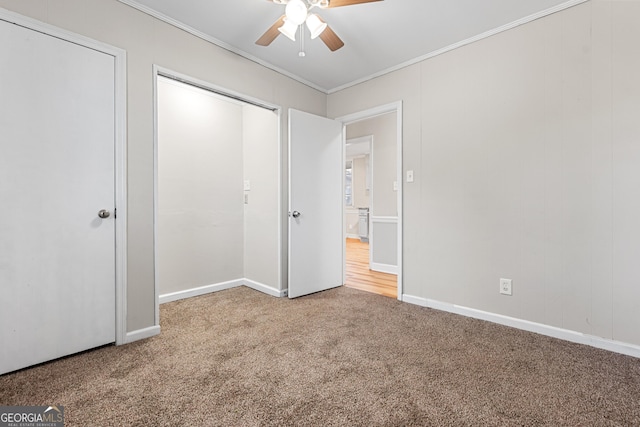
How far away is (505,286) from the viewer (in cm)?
248

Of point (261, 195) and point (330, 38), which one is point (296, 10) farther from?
point (261, 195)

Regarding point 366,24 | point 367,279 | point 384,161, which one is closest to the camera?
point 366,24

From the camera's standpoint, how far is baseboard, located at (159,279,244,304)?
10.2 feet

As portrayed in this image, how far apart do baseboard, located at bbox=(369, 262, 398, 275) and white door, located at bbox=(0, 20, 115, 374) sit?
11.5ft

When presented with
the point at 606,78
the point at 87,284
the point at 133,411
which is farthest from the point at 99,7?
the point at 606,78

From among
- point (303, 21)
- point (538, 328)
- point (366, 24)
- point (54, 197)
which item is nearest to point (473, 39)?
point (366, 24)

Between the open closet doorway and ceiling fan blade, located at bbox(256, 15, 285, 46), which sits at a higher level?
ceiling fan blade, located at bbox(256, 15, 285, 46)

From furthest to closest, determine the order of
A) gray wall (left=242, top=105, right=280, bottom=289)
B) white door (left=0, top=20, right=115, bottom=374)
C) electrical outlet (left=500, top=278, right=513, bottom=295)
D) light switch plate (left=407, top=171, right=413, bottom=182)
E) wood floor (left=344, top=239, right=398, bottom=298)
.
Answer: wood floor (left=344, top=239, right=398, bottom=298) < gray wall (left=242, top=105, right=280, bottom=289) < light switch plate (left=407, top=171, right=413, bottom=182) < electrical outlet (left=500, top=278, right=513, bottom=295) < white door (left=0, top=20, right=115, bottom=374)

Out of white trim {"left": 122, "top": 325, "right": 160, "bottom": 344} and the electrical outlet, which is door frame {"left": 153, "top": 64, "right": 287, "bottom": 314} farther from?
the electrical outlet

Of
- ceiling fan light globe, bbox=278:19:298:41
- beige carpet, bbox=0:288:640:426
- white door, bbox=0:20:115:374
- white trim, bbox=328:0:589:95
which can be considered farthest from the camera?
white trim, bbox=328:0:589:95

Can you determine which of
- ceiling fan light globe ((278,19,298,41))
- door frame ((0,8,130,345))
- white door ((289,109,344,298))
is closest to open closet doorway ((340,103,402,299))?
white door ((289,109,344,298))

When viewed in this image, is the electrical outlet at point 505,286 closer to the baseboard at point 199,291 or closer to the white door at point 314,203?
the white door at point 314,203

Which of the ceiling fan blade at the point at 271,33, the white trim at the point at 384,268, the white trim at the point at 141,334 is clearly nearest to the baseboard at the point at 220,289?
the white trim at the point at 141,334

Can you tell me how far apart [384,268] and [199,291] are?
2657 mm
